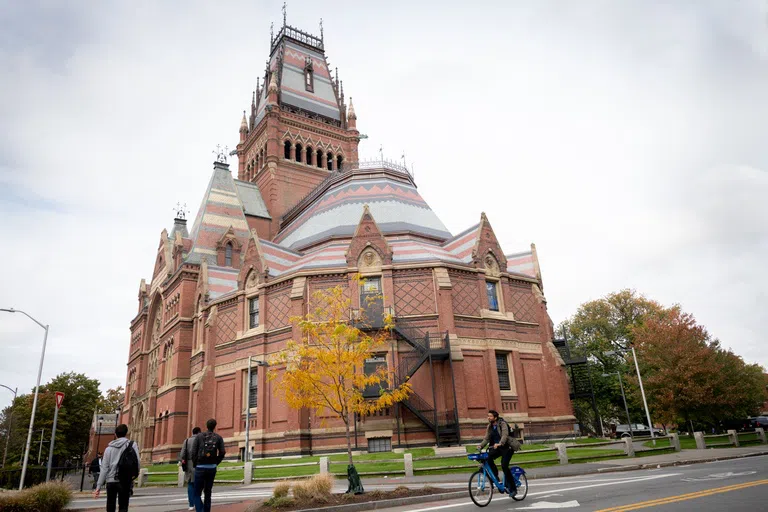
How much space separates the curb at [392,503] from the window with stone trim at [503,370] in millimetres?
21246

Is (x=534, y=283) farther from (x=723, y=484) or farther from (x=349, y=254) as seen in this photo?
(x=723, y=484)

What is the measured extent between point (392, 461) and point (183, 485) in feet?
31.4

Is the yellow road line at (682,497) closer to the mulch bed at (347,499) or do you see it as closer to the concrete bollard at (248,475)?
the mulch bed at (347,499)

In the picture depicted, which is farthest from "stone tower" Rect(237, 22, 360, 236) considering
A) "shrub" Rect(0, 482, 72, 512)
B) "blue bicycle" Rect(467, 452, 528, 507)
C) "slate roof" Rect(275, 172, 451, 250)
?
"blue bicycle" Rect(467, 452, 528, 507)

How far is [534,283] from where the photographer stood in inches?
1532

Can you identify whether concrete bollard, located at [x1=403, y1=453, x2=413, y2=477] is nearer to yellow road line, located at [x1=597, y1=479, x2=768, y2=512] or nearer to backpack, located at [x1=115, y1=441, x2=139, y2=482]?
A: yellow road line, located at [x1=597, y1=479, x2=768, y2=512]

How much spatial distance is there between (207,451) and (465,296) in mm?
25915

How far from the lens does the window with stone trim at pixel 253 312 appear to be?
36.6m

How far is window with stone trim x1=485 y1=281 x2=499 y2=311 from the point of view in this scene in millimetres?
36188

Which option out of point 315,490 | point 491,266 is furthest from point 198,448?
→ point 491,266

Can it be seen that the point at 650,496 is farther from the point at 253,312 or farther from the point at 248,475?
the point at 253,312

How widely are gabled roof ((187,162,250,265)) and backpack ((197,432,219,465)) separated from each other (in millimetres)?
36098

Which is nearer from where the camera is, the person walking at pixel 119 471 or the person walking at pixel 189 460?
the person walking at pixel 119 471

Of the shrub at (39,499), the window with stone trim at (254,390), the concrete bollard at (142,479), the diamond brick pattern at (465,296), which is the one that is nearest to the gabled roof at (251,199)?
the window with stone trim at (254,390)
